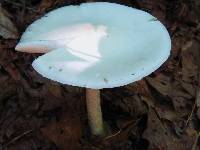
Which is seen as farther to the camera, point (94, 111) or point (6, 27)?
point (6, 27)

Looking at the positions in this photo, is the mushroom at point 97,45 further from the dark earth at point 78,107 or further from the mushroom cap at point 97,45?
the dark earth at point 78,107

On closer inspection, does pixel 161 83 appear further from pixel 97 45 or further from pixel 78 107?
pixel 97 45

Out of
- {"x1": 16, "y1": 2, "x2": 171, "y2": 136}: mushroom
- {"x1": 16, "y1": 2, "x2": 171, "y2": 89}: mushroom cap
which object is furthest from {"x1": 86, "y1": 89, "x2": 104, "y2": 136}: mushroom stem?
{"x1": 16, "y1": 2, "x2": 171, "y2": 89}: mushroom cap

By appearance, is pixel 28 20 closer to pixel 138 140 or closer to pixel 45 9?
pixel 45 9

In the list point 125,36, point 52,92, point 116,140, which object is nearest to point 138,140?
point 116,140

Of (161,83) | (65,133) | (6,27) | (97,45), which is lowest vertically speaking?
(65,133)

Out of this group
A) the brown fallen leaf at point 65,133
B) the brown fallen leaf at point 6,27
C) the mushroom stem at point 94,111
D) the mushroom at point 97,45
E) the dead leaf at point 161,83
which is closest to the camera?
the mushroom at point 97,45

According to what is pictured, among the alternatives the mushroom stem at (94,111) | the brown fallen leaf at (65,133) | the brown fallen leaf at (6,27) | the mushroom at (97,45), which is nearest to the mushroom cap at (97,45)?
the mushroom at (97,45)

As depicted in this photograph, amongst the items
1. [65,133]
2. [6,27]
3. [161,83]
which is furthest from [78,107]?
[6,27]
